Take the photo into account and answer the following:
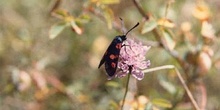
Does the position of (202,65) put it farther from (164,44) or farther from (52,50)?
(52,50)

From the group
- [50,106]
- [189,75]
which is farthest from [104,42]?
[189,75]

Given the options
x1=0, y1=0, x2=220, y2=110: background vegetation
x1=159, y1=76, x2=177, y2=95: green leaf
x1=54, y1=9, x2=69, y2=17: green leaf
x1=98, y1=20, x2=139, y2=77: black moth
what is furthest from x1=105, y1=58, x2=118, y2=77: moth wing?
x1=159, y1=76, x2=177, y2=95: green leaf

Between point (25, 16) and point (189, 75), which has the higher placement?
point (25, 16)

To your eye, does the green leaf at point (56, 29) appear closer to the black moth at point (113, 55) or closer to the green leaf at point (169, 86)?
the black moth at point (113, 55)

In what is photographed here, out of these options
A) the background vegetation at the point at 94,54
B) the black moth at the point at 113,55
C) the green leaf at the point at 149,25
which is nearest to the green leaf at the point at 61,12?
the background vegetation at the point at 94,54

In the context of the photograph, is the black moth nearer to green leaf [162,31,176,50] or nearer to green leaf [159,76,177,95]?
green leaf [162,31,176,50]

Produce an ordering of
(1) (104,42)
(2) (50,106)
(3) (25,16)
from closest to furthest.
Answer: (2) (50,106)
(1) (104,42)
(3) (25,16)

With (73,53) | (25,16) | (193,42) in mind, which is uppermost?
(25,16)
